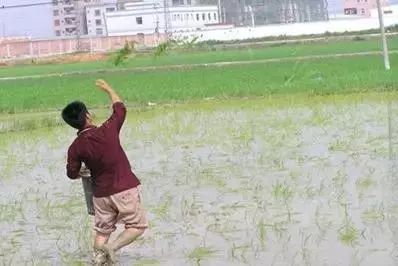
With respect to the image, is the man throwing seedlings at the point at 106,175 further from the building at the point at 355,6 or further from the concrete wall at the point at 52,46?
the building at the point at 355,6

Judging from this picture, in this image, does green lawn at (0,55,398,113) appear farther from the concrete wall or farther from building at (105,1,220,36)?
building at (105,1,220,36)

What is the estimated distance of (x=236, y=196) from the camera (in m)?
6.88

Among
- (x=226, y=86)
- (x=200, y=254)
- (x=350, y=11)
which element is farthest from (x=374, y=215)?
(x=350, y=11)

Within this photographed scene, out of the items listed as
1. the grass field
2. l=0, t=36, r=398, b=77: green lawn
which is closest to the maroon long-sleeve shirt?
the grass field

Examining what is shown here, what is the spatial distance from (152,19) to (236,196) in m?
68.4

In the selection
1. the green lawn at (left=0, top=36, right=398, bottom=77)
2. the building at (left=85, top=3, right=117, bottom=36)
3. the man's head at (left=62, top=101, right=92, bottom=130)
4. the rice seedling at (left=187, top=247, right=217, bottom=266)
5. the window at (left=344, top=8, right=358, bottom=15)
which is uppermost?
the building at (left=85, top=3, right=117, bottom=36)

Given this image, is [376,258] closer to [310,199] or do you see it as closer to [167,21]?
[310,199]

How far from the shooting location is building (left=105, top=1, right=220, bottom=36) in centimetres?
7369

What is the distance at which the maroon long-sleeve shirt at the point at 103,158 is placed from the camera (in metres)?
4.91

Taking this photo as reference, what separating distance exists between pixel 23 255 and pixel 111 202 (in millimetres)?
1030

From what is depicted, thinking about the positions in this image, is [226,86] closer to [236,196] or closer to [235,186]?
[235,186]

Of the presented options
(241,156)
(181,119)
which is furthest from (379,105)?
(241,156)

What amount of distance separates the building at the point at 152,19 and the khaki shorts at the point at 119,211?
219ft

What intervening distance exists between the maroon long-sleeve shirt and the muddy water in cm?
59
